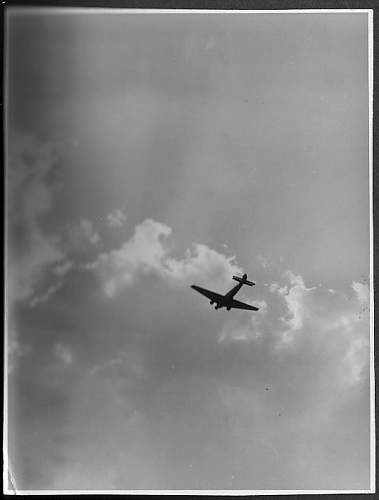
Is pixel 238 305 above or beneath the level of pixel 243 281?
beneath

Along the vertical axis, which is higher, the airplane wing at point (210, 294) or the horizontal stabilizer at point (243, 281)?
the horizontal stabilizer at point (243, 281)

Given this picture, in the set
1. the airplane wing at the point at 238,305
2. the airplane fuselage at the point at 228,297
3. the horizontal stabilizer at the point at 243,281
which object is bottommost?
the airplane wing at the point at 238,305

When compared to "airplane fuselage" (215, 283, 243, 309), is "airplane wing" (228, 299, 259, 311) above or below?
below

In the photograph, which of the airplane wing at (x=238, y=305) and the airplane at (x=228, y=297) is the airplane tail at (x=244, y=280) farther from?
the airplane wing at (x=238, y=305)

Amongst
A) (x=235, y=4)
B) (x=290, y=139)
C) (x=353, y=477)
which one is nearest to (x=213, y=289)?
(x=290, y=139)

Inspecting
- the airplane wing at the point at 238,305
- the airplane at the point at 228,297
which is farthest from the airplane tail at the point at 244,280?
the airplane wing at the point at 238,305

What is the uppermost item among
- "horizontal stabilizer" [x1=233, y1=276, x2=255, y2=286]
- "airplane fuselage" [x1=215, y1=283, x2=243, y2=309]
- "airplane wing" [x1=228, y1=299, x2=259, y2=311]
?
"horizontal stabilizer" [x1=233, y1=276, x2=255, y2=286]

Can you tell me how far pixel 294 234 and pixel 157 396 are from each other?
109 centimetres

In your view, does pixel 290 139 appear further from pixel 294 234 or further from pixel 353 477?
pixel 353 477

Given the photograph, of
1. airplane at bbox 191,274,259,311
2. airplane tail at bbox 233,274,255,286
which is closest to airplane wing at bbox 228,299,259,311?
airplane at bbox 191,274,259,311

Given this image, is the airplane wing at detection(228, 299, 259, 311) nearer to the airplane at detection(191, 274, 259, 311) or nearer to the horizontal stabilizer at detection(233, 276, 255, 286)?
the airplane at detection(191, 274, 259, 311)

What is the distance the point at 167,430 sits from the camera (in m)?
2.62

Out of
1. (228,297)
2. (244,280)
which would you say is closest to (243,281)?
(244,280)

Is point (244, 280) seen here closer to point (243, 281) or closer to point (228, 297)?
point (243, 281)
